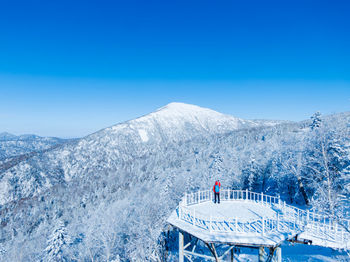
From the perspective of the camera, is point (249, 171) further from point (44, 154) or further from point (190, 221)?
point (44, 154)

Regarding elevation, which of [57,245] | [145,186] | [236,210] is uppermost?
Answer: [236,210]

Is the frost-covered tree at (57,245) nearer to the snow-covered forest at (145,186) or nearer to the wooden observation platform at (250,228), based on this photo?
the snow-covered forest at (145,186)

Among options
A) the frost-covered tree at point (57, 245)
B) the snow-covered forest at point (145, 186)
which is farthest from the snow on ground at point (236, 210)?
the frost-covered tree at point (57, 245)

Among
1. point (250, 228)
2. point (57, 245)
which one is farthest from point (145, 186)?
point (250, 228)

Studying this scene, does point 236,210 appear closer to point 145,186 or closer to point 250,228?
point 250,228

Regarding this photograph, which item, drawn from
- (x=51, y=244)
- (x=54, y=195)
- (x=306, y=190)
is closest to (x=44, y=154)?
(x=54, y=195)
